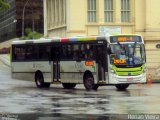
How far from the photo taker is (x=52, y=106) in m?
20.6

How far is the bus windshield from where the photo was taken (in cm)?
3075

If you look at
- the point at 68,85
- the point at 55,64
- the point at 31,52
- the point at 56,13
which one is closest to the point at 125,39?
the point at 55,64

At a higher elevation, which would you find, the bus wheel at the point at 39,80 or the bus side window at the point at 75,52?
the bus side window at the point at 75,52

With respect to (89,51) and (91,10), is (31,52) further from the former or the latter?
(91,10)

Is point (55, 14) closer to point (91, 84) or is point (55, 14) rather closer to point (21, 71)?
point (21, 71)

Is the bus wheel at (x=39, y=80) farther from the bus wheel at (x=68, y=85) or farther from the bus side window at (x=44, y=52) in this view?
the bus wheel at (x=68, y=85)

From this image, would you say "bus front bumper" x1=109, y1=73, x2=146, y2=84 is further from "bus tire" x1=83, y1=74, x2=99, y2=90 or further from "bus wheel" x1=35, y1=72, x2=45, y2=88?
"bus wheel" x1=35, y1=72, x2=45, y2=88

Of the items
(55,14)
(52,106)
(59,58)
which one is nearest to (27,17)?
(55,14)

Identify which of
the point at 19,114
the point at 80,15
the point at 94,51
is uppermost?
the point at 80,15

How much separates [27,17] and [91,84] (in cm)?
10477

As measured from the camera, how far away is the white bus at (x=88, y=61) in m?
30.8

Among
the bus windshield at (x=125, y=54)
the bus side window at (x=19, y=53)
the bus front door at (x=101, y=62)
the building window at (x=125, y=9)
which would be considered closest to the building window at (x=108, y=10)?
the building window at (x=125, y=9)

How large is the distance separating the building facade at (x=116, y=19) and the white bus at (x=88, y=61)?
16.8 meters

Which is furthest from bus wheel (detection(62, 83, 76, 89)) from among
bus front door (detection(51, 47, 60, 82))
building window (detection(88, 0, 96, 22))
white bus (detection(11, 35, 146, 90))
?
building window (detection(88, 0, 96, 22))
